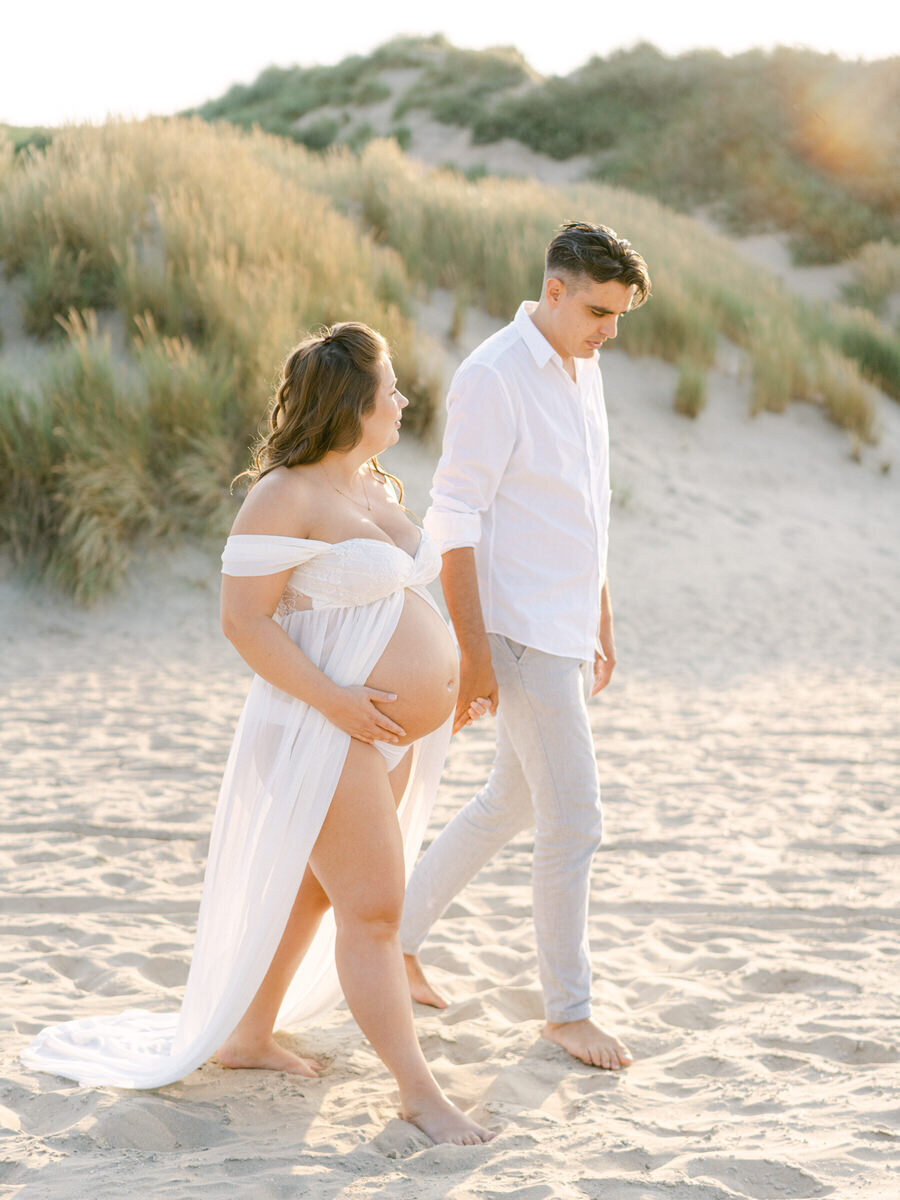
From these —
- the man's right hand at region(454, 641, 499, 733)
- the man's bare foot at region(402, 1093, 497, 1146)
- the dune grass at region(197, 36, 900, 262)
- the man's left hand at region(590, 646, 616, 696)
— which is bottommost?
the man's bare foot at region(402, 1093, 497, 1146)

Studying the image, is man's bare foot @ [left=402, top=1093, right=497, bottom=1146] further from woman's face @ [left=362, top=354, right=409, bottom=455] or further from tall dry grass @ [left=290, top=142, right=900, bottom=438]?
tall dry grass @ [left=290, top=142, right=900, bottom=438]

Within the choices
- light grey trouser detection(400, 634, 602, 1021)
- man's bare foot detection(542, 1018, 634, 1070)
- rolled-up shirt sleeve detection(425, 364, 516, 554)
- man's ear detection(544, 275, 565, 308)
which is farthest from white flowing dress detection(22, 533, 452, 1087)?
man's bare foot detection(542, 1018, 634, 1070)

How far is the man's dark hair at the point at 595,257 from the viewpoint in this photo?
3100 millimetres

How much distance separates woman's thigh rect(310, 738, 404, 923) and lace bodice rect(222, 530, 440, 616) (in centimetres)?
33

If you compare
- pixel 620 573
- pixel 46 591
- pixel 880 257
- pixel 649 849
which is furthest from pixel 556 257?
pixel 880 257

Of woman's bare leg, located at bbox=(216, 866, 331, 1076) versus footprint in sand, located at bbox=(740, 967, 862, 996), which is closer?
woman's bare leg, located at bbox=(216, 866, 331, 1076)

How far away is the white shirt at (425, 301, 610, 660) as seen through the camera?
309 centimetres

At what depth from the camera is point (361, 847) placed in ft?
8.65

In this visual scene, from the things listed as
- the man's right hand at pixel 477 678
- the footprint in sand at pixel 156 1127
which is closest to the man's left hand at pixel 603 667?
the man's right hand at pixel 477 678

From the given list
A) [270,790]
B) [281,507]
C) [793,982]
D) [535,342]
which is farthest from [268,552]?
[793,982]

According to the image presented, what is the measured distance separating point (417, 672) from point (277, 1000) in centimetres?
95

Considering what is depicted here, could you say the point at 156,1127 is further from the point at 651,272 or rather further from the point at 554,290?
the point at 651,272

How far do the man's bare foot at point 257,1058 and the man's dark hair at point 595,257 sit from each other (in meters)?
2.06

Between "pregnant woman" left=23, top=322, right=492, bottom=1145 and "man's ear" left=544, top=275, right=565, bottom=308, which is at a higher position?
"man's ear" left=544, top=275, right=565, bottom=308
